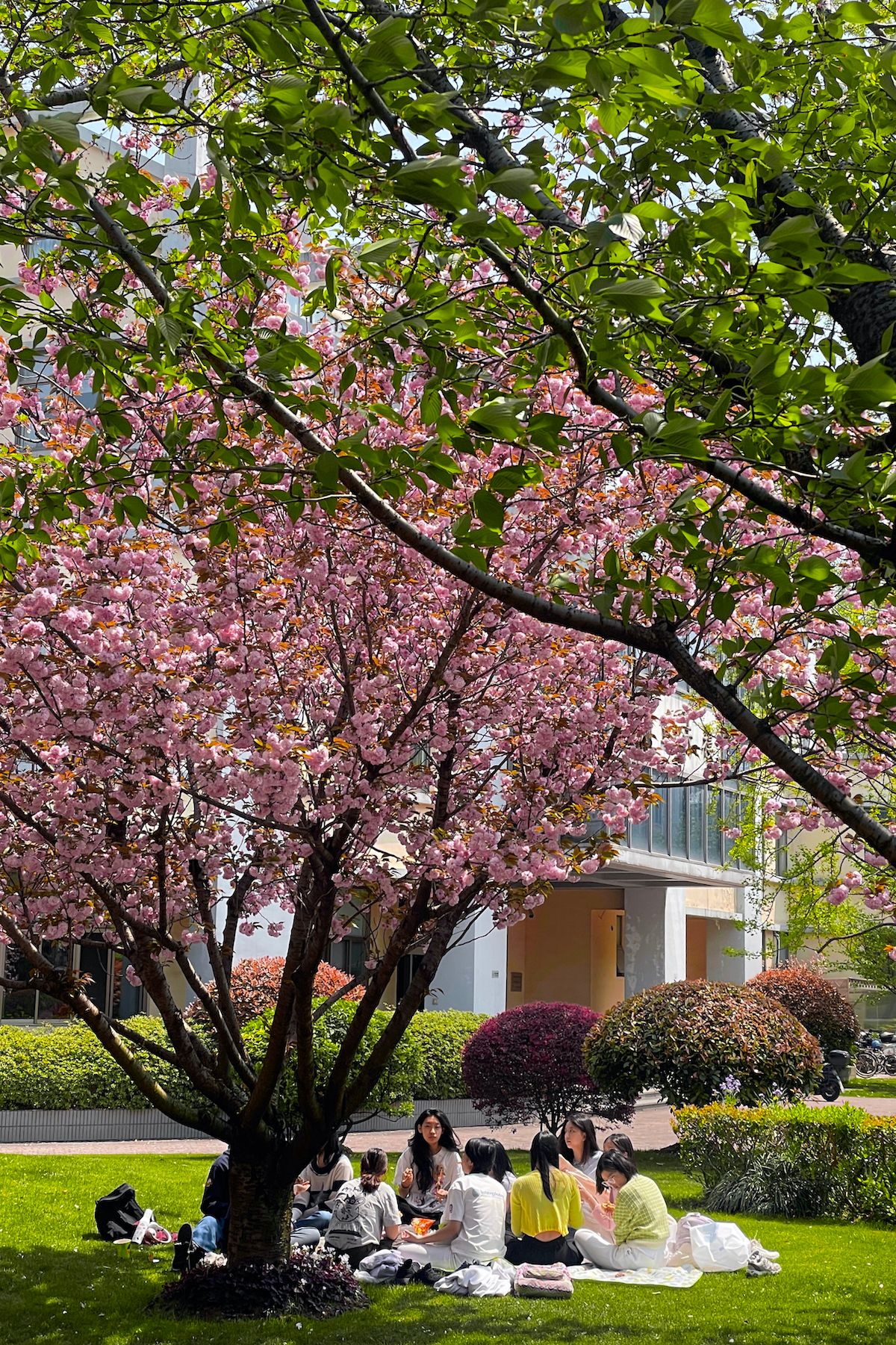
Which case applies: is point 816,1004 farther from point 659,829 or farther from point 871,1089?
point 659,829

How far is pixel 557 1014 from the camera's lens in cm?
1689

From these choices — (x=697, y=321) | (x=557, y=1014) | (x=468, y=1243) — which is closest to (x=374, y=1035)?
(x=557, y=1014)

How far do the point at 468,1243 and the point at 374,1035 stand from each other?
7450mm

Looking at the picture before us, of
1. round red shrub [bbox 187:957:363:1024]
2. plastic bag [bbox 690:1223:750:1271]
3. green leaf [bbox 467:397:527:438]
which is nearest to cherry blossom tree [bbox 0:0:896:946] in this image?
green leaf [bbox 467:397:527:438]

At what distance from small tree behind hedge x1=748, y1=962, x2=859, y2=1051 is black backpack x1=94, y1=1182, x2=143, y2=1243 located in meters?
20.8

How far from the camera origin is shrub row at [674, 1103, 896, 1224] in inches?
497

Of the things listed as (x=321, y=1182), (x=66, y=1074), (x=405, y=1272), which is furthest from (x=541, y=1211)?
(x=66, y=1074)

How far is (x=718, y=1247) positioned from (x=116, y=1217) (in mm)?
4792

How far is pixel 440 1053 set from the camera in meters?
20.3

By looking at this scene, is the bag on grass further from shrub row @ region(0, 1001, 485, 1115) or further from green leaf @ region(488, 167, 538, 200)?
green leaf @ region(488, 167, 538, 200)

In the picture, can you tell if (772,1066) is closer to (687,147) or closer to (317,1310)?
(317,1310)

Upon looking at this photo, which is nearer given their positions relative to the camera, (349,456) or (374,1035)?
(349,456)

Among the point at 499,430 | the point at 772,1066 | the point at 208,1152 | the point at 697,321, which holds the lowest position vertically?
the point at 208,1152

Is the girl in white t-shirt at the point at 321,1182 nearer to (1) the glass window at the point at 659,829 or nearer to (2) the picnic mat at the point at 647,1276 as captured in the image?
(2) the picnic mat at the point at 647,1276
